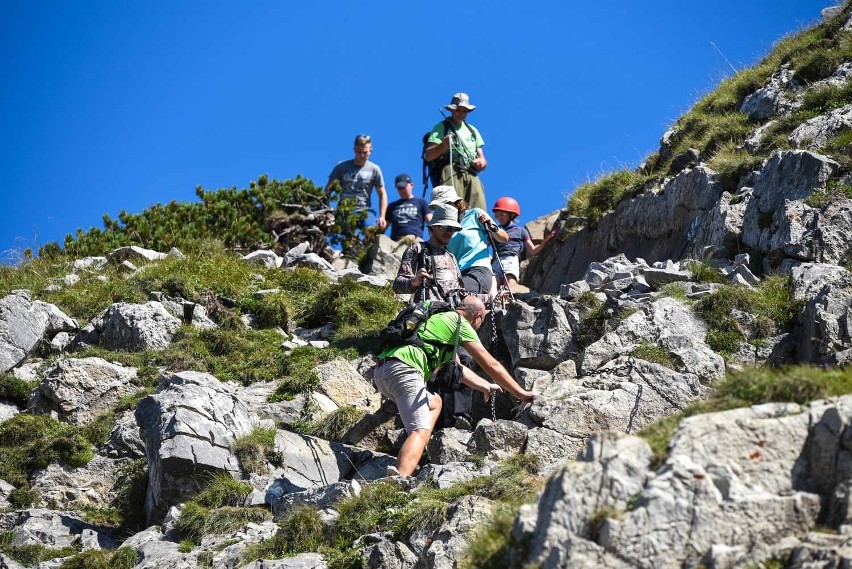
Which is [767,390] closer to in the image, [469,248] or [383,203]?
[469,248]

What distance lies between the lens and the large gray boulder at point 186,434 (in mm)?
13039

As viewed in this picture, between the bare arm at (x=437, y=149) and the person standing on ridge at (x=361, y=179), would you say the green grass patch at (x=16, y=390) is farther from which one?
the person standing on ridge at (x=361, y=179)

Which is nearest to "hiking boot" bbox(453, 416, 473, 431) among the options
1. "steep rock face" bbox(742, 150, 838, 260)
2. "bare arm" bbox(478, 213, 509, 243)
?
"bare arm" bbox(478, 213, 509, 243)

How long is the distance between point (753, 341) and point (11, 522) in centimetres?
922

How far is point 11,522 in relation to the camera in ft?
44.7

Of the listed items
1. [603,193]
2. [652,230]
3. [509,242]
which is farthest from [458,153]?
[652,230]

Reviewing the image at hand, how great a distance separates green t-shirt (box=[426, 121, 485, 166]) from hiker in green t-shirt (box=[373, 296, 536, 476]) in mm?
7473

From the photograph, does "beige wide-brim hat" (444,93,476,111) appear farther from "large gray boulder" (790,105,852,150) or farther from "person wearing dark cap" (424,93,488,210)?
"large gray boulder" (790,105,852,150)

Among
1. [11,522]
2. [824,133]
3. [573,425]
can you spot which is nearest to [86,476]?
[11,522]

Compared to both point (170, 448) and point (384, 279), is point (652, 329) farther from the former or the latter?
point (384, 279)

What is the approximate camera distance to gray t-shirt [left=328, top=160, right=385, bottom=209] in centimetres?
2430

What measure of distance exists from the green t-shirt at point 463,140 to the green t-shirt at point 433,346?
764cm

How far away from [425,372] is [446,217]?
290 cm

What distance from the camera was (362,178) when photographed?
2439cm
